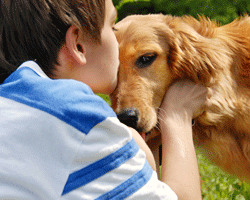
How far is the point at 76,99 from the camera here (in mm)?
847

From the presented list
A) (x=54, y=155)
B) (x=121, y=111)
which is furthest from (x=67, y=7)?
(x=121, y=111)

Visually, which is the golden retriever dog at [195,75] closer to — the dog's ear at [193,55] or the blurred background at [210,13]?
the dog's ear at [193,55]

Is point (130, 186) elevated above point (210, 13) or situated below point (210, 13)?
above

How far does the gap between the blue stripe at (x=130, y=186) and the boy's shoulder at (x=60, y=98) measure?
19 centimetres

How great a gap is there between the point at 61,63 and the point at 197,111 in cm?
103

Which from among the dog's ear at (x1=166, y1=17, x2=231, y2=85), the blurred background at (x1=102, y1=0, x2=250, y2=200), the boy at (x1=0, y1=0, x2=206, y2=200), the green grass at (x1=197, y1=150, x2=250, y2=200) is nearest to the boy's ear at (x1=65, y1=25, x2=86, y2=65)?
the boy at (x1=0, y1=0, x2=206, y2=200)

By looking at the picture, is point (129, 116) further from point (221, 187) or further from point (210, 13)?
point (210, 13)

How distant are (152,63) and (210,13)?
3463 mm

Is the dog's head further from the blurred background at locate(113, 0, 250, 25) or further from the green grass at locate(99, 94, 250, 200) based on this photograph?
the blurred background at locate(113, 0, 250, 25)

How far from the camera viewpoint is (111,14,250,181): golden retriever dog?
1774mm

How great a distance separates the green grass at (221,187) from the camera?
251cm

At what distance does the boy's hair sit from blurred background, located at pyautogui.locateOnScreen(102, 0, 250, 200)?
1.98 meters

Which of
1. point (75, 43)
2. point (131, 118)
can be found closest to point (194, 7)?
point (131, 118)

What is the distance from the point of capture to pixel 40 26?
3.46 feet
